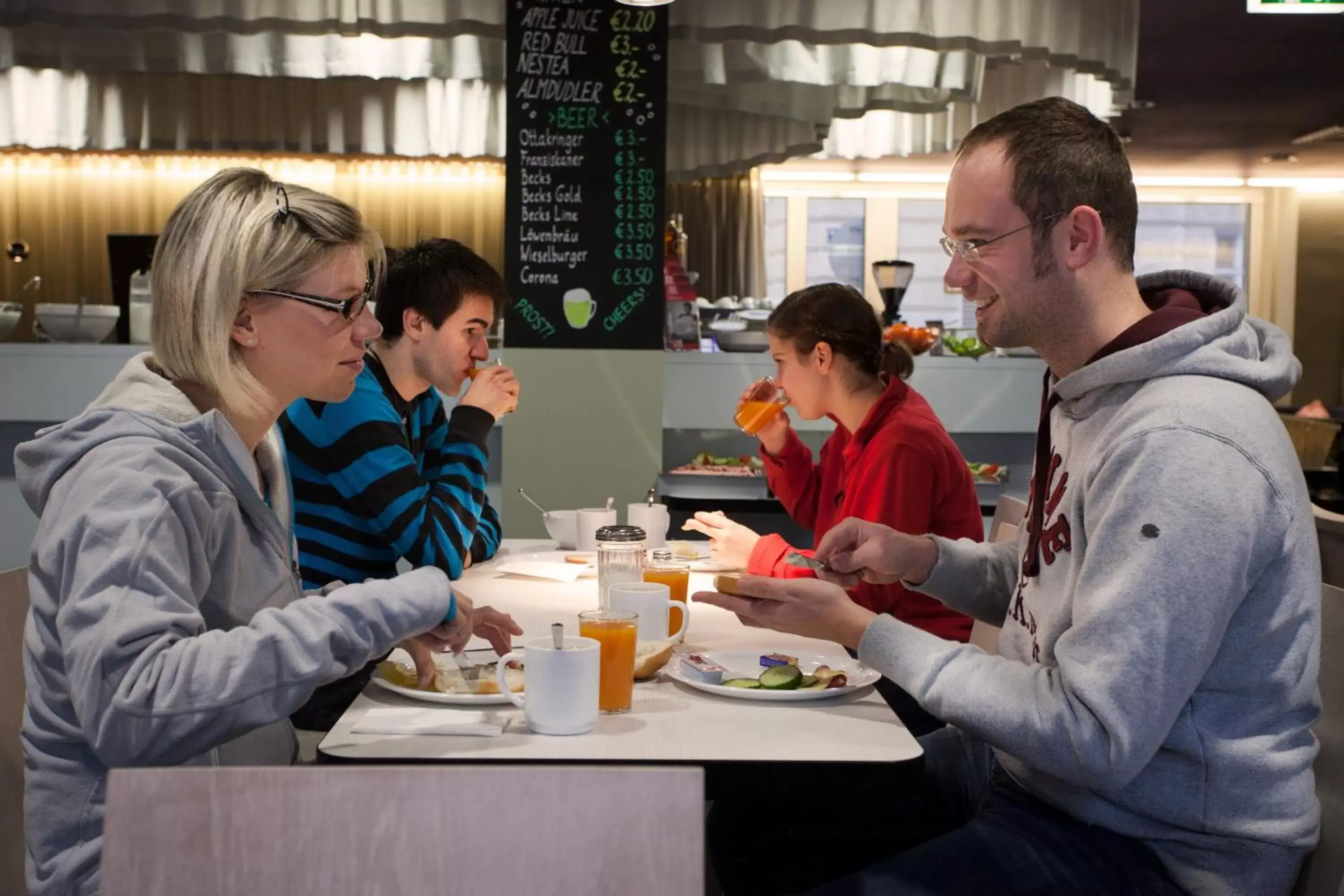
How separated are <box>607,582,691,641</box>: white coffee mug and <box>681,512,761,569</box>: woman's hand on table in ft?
2.46

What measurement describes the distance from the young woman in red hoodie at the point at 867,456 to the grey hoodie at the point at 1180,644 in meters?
0.68

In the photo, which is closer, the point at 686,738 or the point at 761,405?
the point at 686,738

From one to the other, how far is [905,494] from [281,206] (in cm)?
128

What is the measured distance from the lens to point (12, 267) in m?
8.77

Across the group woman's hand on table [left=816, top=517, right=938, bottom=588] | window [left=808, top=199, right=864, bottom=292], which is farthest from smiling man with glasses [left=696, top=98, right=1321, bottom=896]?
window [left=808, top=199, right=864, bottom=292]

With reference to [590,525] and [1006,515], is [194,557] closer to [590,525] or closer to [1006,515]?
[590,525]

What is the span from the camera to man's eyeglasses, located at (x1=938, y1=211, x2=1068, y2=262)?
1542 millimetres

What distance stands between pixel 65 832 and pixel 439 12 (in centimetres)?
389

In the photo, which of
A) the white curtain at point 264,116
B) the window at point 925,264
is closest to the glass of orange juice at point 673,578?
the white curtain at point 264,116

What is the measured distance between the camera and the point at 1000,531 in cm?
285

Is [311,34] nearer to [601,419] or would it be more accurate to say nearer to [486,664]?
[601,419]

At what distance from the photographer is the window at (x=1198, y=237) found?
36.9ft

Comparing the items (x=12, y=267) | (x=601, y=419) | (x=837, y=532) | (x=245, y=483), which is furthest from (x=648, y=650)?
(x=12, y=267)

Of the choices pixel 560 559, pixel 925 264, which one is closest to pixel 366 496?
pixel 560 559
